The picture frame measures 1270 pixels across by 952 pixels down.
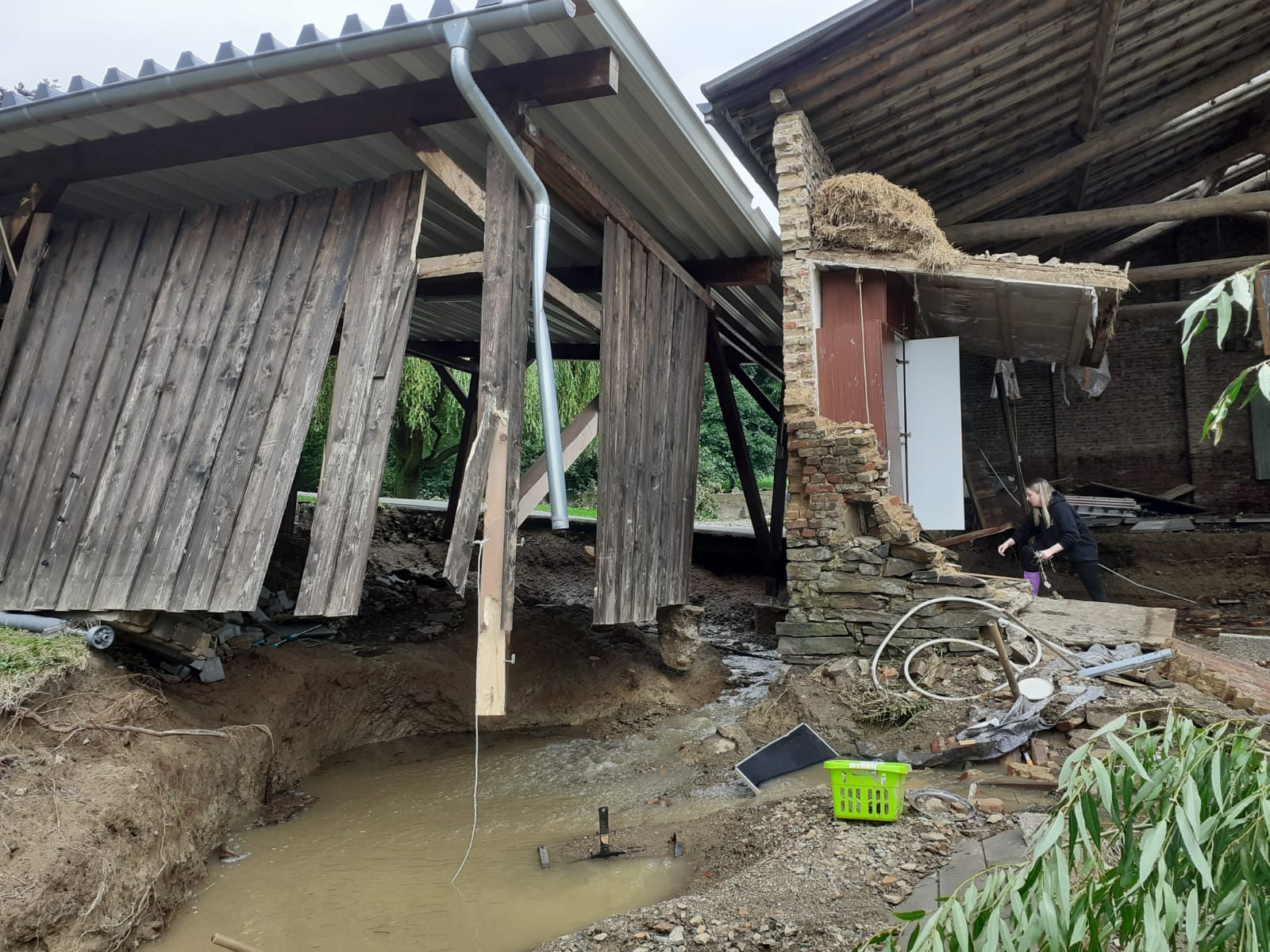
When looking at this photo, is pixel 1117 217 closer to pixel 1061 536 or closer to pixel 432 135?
pixel 1061 536

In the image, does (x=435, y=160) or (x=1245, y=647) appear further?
(x=1245, y=647)

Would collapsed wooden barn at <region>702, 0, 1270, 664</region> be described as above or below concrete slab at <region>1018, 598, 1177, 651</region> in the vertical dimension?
above

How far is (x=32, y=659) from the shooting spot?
14.5 feet

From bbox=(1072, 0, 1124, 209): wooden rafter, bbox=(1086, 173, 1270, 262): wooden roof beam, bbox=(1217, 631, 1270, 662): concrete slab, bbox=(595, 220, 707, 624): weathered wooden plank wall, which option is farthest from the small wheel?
bbox=(1086, 173, 1270, 262): wooden roof beam

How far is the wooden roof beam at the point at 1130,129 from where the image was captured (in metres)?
8.41

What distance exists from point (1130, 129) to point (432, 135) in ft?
23.5

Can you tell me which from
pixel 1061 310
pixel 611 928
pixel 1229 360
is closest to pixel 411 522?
pixel 1061 310

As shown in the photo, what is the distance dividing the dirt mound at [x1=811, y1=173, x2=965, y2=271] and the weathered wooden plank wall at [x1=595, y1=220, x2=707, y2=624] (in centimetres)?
142

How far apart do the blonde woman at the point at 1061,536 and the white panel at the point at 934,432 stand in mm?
770

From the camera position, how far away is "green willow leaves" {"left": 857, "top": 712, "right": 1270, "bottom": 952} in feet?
4.99

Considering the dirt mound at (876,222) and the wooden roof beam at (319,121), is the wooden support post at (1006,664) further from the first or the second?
the wooden roof beam at (319,121)

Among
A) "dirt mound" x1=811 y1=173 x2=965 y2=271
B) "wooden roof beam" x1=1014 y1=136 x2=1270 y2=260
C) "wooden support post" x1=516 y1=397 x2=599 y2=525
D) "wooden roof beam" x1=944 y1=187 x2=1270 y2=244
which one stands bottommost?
"wooden support post" x1=516 y1=397 x2=599 y2=525

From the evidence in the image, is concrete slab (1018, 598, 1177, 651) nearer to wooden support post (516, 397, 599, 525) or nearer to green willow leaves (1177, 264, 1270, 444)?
wooden support post (516, 397, 599, 525)

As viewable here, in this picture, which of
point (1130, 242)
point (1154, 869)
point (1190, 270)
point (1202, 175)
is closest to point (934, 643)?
point (1154, 869)
